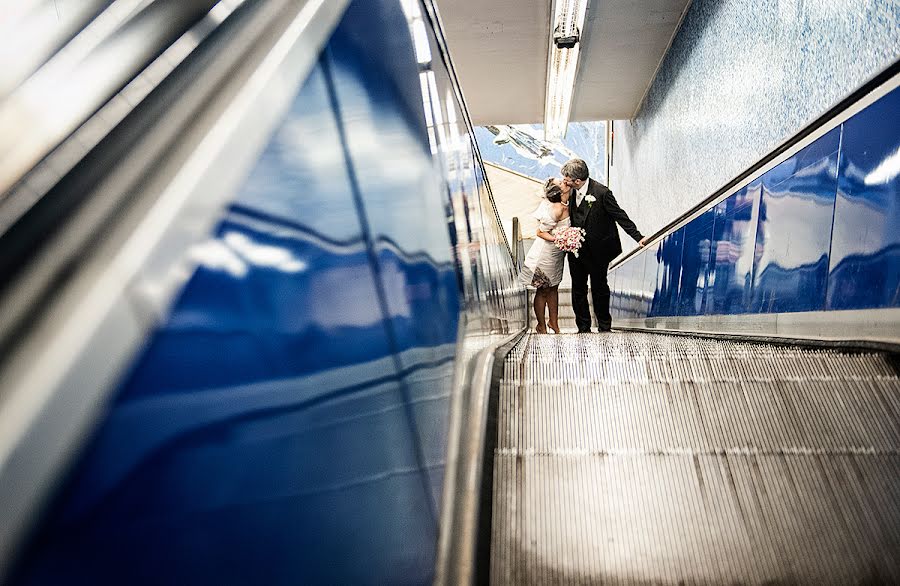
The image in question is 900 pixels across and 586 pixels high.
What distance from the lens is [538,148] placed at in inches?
734

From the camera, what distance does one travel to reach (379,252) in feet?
4.44

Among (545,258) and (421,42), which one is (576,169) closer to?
(545,258)

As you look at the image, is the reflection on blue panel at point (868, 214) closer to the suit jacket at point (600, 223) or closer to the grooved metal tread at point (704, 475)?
the grooved metal tread at point (704, 475)

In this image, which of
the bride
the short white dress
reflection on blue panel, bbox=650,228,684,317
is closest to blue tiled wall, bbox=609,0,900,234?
reflection on blue panel, bbox=650,228,684,317

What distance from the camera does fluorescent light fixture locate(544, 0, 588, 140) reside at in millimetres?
6781

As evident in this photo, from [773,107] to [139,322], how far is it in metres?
4.98

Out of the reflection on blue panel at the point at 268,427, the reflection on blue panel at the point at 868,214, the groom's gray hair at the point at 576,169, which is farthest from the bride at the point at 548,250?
the reflection on blue panel at the point at 268,427

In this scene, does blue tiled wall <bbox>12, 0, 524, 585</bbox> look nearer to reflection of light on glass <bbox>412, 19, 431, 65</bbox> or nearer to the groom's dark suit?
reflection of light on glass <bbox>412, 19, 431, 65</bbox>

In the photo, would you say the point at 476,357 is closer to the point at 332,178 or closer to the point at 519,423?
the point at 519,423

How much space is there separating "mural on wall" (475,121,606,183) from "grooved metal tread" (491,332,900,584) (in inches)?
605

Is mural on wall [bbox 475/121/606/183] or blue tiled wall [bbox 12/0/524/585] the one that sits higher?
blue tiled wall [bbox 12/0/524/585]

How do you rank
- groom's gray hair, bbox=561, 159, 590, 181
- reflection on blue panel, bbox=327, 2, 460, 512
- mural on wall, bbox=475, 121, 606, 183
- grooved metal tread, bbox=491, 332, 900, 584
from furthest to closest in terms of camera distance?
mural on wall, bbox=475, 121, 606, 183 < groom's gray hair, bbox=561, 159, 590, 181 < grooved metal tread, bbox=491, 332, 900, 584 < reflection on blue panel, bbox=327, 2, 460, 512

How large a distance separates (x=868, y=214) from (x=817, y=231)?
454 millimetres

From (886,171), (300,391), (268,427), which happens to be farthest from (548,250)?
(268,427)
